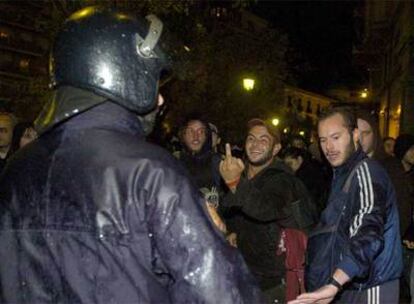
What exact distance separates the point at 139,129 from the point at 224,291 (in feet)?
1.81

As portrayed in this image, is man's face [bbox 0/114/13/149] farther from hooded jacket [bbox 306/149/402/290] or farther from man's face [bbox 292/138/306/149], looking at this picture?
man's face [bbox 292/138/306/149]

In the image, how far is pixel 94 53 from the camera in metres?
1.74

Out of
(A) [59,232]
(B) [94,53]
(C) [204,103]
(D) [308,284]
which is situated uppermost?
(C) [204,103]

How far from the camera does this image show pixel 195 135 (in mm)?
6117

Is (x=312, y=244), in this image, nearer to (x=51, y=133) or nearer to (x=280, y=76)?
(x=51, y=133)

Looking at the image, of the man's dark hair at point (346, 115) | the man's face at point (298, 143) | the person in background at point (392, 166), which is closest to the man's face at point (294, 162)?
the man's face at point (298, 143)

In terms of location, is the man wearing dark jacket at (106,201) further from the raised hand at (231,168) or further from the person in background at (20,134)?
the person in background at (20,134)

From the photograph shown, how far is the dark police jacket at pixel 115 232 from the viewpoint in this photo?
1.57 m

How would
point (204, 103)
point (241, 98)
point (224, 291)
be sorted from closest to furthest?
point (224, 291) → point (204, 103) → point (241, 98)

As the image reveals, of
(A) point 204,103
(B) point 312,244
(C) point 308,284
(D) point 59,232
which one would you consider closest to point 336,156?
(B) point 312,244

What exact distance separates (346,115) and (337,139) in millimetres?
179

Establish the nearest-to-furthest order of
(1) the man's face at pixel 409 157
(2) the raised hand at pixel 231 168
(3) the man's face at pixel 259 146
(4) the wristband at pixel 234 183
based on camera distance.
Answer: (2) the raised hand at pixel 231 168, (4) the wristband at pixel 234 183, (3) the man's face at pixel 259 146, (1) the man's face at pixel 409 157

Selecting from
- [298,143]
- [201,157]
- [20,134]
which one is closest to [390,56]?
[298,143]

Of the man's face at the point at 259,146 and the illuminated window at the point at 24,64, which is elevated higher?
the illuminated window at the point at 24,64
